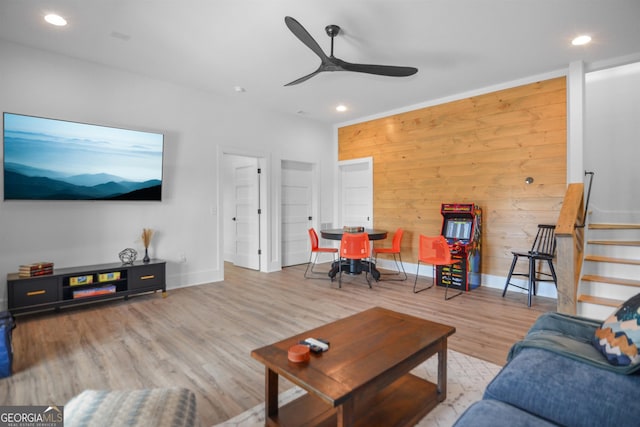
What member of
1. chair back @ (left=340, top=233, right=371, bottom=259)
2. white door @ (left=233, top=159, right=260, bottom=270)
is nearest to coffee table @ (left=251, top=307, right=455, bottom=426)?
chair back @ (left=340, top=233, right=371, bottom=259)

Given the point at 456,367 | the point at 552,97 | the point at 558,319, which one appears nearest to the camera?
the point at 558,319

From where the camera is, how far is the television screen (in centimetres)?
475

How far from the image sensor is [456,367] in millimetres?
2361

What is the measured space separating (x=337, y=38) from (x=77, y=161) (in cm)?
339

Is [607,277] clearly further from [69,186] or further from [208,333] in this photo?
[69,186]

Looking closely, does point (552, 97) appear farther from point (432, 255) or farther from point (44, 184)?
point (44, 184)

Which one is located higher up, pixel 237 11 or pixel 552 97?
pixel 237 11

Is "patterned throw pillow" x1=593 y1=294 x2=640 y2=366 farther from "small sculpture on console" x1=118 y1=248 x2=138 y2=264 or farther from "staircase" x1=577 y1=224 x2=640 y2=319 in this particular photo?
"small sculpture on console" x1=118 y1=248 x2=138 y2=264

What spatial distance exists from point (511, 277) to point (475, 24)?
133 inches

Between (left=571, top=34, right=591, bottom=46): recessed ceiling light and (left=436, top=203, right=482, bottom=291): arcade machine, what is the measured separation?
7.19 feet

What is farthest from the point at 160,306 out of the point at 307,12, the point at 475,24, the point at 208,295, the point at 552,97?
the point at 552,97

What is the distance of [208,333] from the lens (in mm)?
3039

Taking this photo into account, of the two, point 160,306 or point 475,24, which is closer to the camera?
point 475,24
